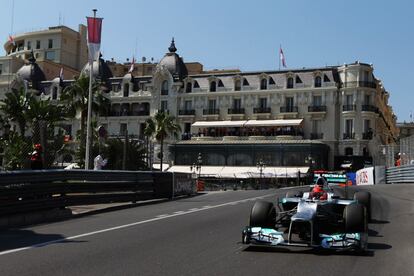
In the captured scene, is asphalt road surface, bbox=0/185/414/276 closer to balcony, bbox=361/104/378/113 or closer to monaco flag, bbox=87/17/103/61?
monaco flag, bbox=87/17/103/61

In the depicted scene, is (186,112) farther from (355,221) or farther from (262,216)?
(355,221)

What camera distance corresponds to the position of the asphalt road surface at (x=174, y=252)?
25.6ft

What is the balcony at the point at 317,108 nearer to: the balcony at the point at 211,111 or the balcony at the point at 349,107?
the balcony at the point at 349,107

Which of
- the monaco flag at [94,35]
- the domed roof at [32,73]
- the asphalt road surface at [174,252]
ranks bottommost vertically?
the asphalt road surface at [174,252]

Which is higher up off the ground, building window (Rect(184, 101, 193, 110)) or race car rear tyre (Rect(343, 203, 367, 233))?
building window (Rect(184, 101, 193, 110))

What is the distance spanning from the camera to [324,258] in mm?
8836

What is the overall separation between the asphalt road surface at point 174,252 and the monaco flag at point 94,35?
15685 millimetres

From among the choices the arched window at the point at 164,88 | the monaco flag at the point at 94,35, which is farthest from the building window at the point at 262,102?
the monaco flag at the point at 94,35

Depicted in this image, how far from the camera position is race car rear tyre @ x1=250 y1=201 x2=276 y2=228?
9789 millimetres

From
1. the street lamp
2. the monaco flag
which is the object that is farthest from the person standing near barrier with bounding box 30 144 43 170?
the street lamp

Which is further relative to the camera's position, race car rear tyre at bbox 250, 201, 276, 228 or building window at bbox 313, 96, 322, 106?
building window at bbox 313, 96, 322, 106

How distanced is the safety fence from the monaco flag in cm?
851

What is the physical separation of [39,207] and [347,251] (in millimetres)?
7978

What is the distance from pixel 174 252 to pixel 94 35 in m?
20.8
